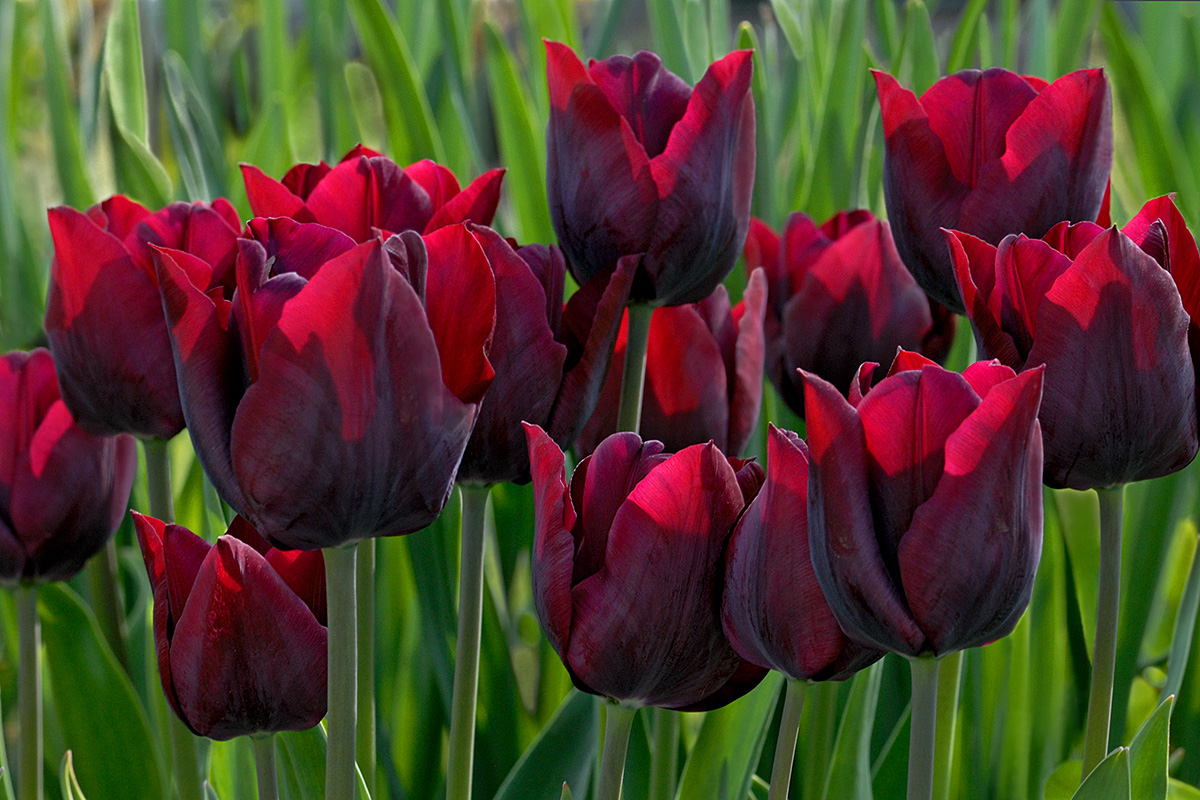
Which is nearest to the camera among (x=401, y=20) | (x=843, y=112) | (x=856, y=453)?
(x=856, y=453)

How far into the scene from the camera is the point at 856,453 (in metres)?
0.28

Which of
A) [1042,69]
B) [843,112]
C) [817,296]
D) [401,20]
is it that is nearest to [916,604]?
[817,296]

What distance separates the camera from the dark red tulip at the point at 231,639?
356mm

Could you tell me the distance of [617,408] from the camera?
0.47 metres

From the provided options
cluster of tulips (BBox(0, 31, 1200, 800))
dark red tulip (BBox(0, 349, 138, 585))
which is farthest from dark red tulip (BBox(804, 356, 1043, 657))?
dark red tulip (BBox(0, 349, 138, 585))

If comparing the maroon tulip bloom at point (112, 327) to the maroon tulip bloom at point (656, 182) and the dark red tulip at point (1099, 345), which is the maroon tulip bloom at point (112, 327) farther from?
the dark red tulip at point (1099, 345)

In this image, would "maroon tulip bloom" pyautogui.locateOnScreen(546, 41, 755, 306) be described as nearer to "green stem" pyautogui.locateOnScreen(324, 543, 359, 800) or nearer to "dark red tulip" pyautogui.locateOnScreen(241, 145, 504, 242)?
"dark red tulip" pyautogui.locateOnScreen(241, 145, 504, 242)

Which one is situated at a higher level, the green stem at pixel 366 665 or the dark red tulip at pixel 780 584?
the dark red tulip at pixel 780 584

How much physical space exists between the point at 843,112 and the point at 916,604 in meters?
0.53

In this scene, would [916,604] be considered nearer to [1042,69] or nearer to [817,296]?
[817,296]

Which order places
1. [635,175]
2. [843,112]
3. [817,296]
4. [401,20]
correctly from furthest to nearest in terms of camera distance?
[401,20]
[843,112]
[817,296]
[635,175]

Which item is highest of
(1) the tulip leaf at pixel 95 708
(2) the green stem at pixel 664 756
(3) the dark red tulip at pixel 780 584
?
(3) the dark red tulip at pixel 780 584

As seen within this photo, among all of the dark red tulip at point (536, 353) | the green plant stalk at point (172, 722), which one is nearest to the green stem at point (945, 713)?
the dark red tulip at point (536, 353)

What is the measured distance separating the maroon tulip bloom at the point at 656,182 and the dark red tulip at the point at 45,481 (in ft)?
0.73
